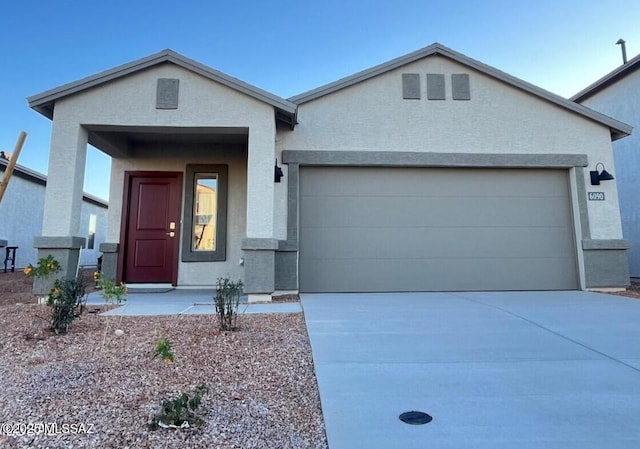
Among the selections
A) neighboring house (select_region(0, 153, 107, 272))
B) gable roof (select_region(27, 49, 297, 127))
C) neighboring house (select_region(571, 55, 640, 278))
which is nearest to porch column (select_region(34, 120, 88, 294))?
gable roof (select_region(27, 49, 297, 127))

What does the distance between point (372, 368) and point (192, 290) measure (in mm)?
5329

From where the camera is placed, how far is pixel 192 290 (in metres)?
Answer: 7.20

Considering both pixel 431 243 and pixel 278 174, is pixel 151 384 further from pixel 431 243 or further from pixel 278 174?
pixel 431 243

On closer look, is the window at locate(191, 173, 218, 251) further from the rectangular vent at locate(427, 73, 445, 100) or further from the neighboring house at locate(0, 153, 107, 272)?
the neighboring house at locate(0, 153, 107, 272)

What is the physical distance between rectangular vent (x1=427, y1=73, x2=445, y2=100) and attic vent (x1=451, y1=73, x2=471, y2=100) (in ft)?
0.73

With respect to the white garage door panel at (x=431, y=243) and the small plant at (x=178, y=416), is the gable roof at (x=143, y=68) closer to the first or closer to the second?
the white garage door panel at (x=431, y=243)

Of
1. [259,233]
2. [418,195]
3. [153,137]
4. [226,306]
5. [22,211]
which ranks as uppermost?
[153,137]

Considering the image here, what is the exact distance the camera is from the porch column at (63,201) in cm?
543

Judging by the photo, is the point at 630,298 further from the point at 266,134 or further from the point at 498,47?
the point at 498,47

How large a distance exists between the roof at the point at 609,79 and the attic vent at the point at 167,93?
34.4ft

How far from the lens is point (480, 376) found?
2.58 metres

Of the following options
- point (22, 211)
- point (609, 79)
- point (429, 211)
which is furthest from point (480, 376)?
point (22, 211)

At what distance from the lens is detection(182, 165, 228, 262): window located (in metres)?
7.50

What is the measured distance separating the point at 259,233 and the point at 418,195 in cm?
326
